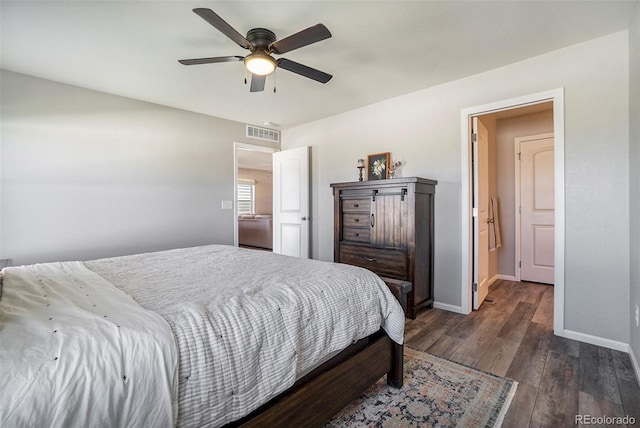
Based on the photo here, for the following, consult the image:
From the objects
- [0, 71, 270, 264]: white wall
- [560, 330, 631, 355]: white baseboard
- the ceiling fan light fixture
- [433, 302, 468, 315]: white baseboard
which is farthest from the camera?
[433, 302, 468, 315]: white baseboard

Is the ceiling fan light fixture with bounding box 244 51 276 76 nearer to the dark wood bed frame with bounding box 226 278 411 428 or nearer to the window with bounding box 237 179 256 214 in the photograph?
the dark wood bed frame with bounding box 226 278 411 428

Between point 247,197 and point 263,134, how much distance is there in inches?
203

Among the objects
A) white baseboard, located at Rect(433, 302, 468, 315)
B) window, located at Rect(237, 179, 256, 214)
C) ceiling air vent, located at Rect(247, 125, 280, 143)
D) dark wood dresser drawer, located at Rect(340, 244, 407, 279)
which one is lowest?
white baseboard, located at Rect(433, 302, 468, 315)

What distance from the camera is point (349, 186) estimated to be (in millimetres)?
3408

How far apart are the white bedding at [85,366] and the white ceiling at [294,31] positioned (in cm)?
192

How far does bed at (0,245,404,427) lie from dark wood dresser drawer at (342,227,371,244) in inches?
63.5

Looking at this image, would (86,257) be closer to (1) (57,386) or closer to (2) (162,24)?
(2) (162,24)

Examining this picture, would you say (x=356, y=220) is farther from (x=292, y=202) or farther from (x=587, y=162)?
(x=587, y=162)

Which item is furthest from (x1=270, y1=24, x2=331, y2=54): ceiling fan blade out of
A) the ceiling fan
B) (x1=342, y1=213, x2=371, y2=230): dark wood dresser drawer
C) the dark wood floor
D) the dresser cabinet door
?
the dark wood floor

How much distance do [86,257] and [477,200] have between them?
4.20m

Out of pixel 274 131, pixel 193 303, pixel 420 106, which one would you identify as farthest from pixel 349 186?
pixel 193 303

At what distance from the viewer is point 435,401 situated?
65.4 inches

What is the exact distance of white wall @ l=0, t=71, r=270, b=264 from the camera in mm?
2771

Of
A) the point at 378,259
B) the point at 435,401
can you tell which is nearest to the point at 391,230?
the point at 378,259
